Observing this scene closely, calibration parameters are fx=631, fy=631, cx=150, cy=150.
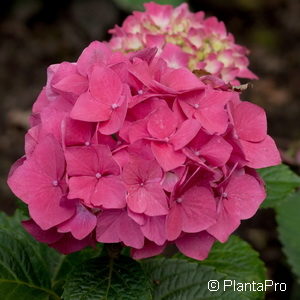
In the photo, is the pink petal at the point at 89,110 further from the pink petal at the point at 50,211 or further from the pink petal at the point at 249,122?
the pink petal at the point at 249,122

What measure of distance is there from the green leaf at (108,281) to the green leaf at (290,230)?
2.77 feet

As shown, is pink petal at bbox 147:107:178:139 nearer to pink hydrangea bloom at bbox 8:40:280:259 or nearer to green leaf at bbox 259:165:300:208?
pink hydrangea bloom at bbox 8:40:280:259

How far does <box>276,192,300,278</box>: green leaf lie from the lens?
213 cm

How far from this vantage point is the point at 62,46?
4086 millimetres

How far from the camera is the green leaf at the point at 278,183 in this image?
1694 mm

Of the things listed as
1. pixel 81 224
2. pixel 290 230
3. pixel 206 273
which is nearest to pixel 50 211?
pixel 81 224

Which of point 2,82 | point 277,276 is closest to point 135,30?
point 277,276

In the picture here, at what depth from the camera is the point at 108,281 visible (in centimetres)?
143

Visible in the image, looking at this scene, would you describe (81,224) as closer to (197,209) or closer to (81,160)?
(81,160)

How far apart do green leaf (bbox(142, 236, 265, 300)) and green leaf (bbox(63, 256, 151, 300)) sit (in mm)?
121

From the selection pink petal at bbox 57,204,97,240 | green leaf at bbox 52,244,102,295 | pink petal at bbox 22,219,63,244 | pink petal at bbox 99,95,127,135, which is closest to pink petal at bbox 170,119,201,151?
pink petal at bbox 99,95,127,135

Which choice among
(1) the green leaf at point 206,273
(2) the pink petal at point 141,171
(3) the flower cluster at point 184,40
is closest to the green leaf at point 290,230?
(1) the green leaf at point 206,273

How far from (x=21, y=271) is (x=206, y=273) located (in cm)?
44

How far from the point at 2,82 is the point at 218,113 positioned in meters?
2.80
